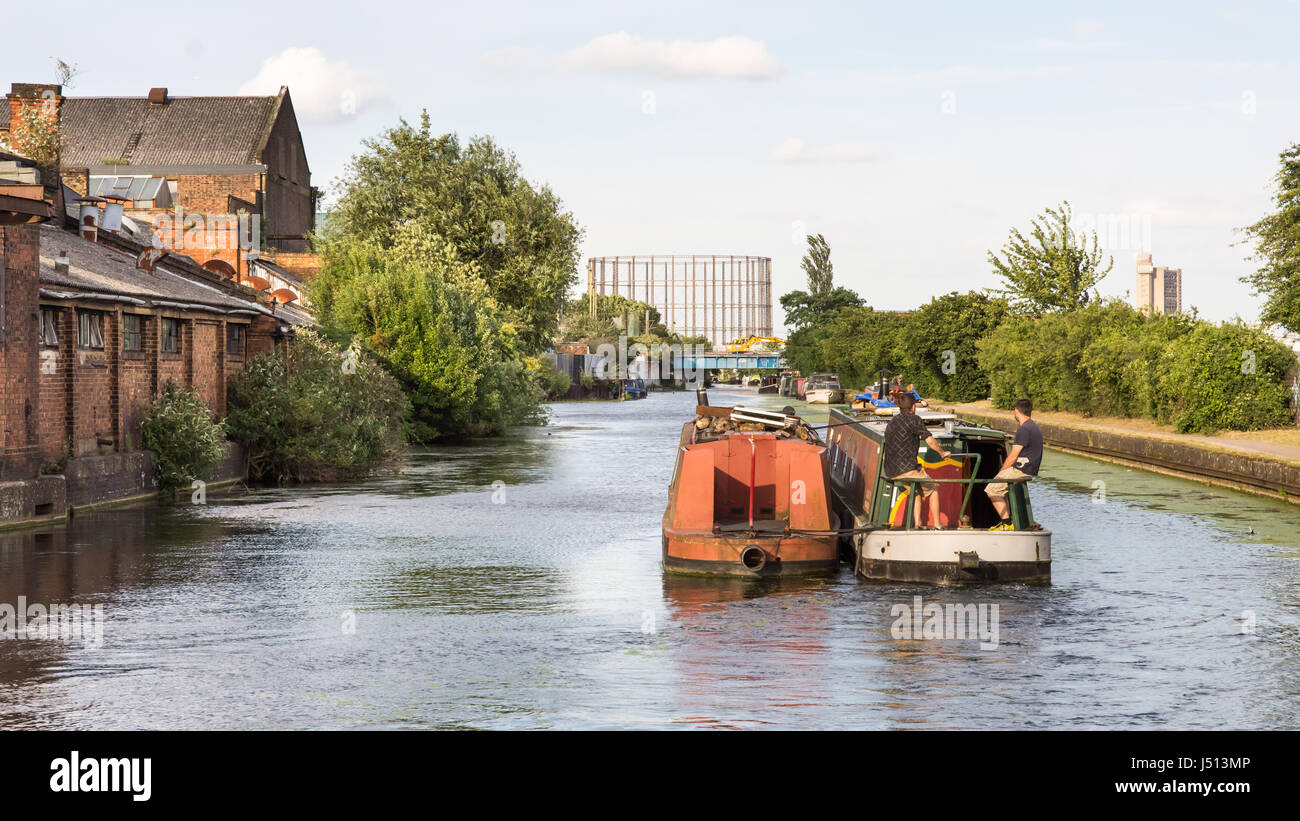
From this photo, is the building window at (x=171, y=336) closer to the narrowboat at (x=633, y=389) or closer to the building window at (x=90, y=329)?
the building window at (x=90, y=329)

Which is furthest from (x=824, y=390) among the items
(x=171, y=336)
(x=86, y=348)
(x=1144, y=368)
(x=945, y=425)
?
(x=945, y=425)

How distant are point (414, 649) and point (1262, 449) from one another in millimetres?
21689

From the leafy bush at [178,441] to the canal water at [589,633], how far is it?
2463 millimetres

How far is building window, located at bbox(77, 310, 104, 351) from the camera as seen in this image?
2312 cm

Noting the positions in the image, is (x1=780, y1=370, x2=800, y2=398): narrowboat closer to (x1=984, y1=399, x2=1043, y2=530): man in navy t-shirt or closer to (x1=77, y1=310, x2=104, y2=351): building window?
(x1=77, y1=310, x2=104, y2=351): building window

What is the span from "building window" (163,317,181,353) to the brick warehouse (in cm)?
3

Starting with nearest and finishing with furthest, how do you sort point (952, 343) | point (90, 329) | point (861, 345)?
point (90, 329), point (952, 343), point (861, 345)

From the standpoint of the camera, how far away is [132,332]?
25.2 metres

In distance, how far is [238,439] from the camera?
94.4 feet

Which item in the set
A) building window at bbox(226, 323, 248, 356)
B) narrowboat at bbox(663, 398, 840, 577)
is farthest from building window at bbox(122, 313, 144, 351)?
narrowboat at bbox(663, 398, 840, 577)

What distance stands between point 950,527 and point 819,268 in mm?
129173

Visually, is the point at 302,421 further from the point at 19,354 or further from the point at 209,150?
the point at 209,150

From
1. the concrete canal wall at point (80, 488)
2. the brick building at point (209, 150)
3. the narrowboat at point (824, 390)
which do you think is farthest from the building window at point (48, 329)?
the narrowboat at point (824, 390)
